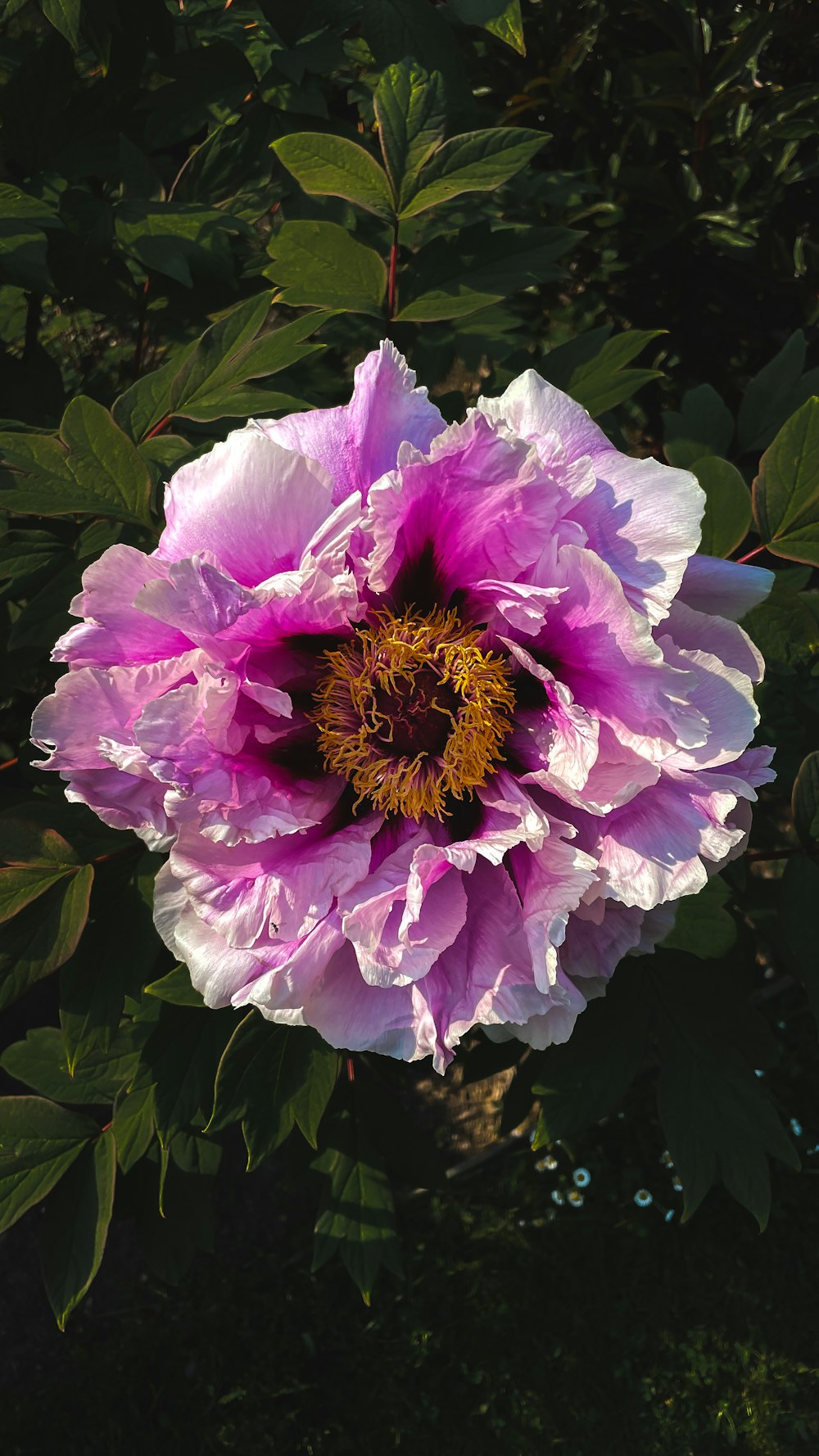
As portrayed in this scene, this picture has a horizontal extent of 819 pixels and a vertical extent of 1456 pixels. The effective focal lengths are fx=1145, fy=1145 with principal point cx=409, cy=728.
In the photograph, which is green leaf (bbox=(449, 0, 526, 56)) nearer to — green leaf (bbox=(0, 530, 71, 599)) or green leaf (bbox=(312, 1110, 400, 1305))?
green leaf (bbox=(0, 530, 71, 599))

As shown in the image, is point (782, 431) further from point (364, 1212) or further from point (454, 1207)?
point (454, 1207)

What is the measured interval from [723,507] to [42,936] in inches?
38.2

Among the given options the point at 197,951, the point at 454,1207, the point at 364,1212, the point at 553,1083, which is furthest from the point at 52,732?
the point at 454,1207

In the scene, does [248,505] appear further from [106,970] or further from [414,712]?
[106,970]

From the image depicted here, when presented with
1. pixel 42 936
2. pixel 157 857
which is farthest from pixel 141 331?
pixel 42 936

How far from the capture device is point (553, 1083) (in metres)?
1.58

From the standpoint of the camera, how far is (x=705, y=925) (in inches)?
54.2

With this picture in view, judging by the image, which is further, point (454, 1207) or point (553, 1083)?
point (454, 1207)

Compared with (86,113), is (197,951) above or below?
below

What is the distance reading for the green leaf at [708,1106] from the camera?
1.58 meters

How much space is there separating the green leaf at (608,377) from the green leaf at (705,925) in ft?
Answer: 2.04

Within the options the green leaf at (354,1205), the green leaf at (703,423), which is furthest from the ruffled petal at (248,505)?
the green leaf at (354,1205)

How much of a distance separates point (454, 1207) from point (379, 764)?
2.23 metres

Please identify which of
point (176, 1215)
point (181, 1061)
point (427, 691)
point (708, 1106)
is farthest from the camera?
point (176, 1215)
